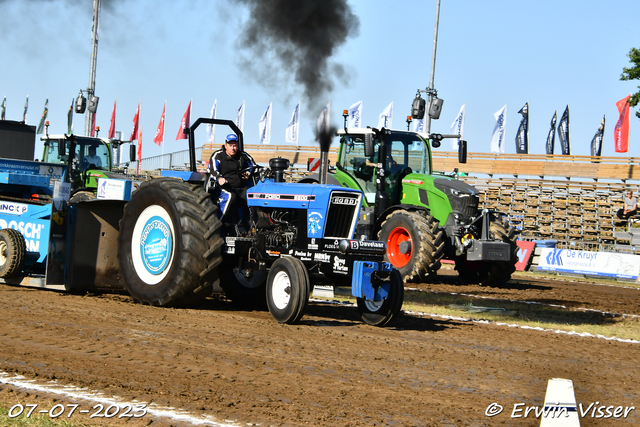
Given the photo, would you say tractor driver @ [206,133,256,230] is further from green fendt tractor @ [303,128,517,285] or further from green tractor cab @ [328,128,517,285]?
green tractor cab @ [328,128,517,285]

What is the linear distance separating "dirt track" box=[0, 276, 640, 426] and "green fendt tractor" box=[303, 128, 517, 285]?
192 inches

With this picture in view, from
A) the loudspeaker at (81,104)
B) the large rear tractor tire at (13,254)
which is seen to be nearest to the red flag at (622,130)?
the loudspeaker at (81,104)

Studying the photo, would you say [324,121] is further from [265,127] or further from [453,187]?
[265,127]

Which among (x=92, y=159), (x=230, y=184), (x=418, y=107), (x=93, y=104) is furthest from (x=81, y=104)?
(x=230, y=184)

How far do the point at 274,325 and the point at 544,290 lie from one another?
882 cm

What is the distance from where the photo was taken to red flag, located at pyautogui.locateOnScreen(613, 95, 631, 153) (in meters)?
32.0

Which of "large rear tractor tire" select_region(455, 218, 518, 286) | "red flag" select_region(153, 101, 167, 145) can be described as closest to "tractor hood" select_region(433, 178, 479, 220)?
"large rear tractor tire" select_region(455, 218, 518, 286)

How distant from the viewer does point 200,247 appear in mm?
8148

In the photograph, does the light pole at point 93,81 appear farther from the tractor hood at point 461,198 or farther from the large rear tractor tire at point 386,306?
the large rear tractor tire at point 386,306

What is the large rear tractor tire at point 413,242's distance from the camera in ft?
44.3

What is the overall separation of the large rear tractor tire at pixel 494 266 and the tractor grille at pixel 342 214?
640 cm

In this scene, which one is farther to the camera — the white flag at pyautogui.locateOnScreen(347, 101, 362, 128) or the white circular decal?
the white flag at pyautogui.locateOnScreen(347, 101, 362, 128)

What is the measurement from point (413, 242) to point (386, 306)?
5.78 metres

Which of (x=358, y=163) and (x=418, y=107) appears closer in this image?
(x=358, y=163)
